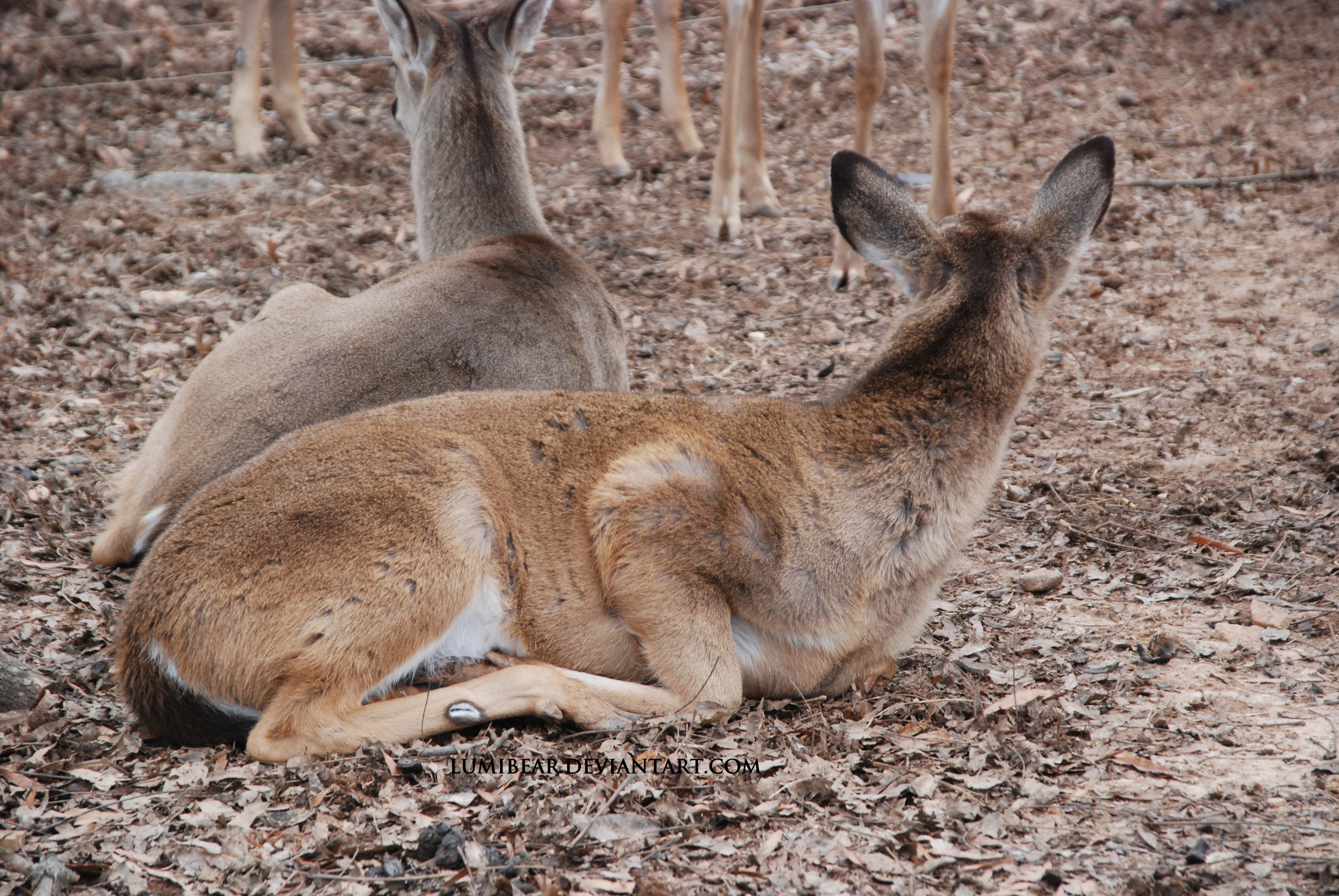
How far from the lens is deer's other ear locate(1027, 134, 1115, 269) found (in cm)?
412

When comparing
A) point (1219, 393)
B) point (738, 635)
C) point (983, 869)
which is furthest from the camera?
point (1219, 393)

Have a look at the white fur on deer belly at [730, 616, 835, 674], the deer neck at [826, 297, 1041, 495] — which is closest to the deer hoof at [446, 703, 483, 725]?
the white fur on deer belly at [730, 616, 835, 674]

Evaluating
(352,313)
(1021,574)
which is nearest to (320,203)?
(352,313)

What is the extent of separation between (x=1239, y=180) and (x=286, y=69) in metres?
7.56

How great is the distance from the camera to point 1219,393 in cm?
664

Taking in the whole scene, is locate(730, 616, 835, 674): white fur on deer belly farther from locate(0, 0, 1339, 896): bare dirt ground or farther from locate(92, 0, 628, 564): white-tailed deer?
locate(92, 0, 628, 564): white-tailed deer

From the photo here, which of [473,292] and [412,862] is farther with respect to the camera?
[473,292]

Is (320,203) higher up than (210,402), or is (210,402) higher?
(320,203)

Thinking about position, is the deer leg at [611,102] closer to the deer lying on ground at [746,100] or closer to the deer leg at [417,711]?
the deer lying on ground at [746,100]

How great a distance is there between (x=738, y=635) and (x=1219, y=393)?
12.8 feet

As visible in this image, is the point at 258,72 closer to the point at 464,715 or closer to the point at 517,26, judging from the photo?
the point at 517,26

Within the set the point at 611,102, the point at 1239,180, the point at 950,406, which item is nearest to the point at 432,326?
the point at 950,406

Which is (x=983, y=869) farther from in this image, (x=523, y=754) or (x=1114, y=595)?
(x=1114, y=595)

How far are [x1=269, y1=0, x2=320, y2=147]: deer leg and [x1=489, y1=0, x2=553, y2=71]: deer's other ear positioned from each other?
3838 millimetres
